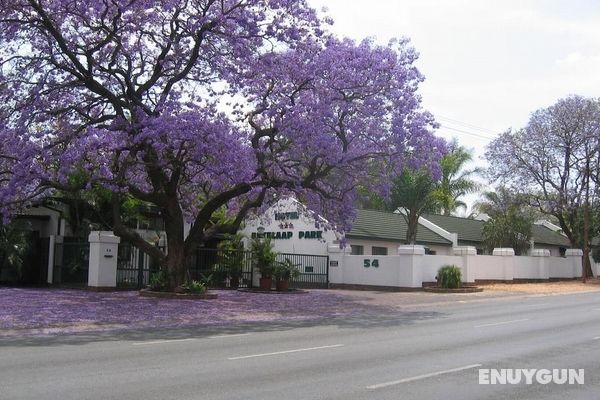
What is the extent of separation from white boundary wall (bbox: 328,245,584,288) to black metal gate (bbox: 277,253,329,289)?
381 mm

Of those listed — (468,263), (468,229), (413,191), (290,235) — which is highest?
(413,191)

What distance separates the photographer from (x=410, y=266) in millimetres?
29641

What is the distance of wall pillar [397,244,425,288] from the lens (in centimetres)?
2961

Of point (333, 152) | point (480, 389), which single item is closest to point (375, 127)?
point (333, 152)

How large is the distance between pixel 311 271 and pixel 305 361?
23.3 m

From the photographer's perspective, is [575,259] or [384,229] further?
[575,259]

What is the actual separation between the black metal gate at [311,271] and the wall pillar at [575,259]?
66.3 feet

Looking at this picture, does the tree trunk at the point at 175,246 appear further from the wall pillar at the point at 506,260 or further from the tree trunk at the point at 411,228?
the wall pillar at the point at 506,260

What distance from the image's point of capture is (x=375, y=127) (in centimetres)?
2130

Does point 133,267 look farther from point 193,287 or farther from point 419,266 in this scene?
point 419,266

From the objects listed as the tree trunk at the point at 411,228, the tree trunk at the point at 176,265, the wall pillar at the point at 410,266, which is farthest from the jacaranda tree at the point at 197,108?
the tree trunk at the point at 411,228

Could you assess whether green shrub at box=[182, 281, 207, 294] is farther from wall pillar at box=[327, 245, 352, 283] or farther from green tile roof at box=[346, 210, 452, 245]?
green tile roof at box=[346, 210, 452, 245]

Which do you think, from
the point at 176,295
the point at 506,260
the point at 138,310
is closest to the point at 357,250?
the point at 506,260

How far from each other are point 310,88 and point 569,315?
1034 centimetres
